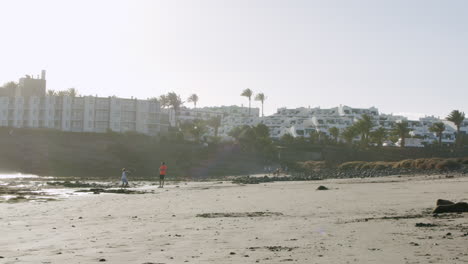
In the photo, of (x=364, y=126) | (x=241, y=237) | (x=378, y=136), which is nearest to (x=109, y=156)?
(x=364, y=126)

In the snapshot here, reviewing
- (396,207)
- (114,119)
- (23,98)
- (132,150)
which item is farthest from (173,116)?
(396,207)

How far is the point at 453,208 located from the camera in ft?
44.8

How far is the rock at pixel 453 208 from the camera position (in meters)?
13.6

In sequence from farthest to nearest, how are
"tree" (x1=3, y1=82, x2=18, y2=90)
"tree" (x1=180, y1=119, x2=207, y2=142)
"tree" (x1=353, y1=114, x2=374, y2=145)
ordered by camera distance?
"tree" (x1=3, y1=82, x2=18, y2=90)
"tree" (x1=180, y1=119, x2=207, y2=142)
"tree" (x1=353, y1=114, x2=374, y2=145)

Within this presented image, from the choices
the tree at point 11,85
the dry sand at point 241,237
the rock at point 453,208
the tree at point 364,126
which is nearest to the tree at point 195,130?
the tree at point 364,126

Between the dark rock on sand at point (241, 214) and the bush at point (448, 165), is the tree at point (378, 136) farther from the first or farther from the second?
the dark rock on sand at point (241, 214)

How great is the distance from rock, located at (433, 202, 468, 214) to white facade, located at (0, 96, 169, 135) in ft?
349

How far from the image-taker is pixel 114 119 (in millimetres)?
120375

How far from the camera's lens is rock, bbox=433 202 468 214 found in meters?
Result: 13.6

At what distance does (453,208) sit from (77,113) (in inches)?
4461

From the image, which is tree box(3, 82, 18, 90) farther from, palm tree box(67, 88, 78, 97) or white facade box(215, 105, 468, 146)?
white facade box(215, 105, 468, 146)

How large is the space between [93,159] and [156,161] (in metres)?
10.3

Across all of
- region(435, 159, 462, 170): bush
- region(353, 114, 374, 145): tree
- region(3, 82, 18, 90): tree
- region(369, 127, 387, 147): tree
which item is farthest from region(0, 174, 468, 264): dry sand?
region(3, 82, 18, 90): tree

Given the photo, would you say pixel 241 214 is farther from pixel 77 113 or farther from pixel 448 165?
pixel 77 113
